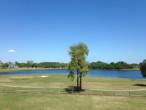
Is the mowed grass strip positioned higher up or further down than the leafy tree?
further down

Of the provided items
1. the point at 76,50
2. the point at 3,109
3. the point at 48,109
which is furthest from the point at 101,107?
the point at 76,50

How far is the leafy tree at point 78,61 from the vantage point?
3241 cm

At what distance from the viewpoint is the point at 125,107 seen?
65.0 ft

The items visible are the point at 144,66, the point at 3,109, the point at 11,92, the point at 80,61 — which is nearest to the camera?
the point at 3,109

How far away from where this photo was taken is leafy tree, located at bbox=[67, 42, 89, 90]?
1276 inches

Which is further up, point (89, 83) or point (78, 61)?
point (78, 61)

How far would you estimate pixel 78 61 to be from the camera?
108 feet

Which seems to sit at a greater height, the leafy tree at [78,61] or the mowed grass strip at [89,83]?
the leafy tree at [78,61]

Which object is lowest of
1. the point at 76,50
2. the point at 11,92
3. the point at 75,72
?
the point at 11,92

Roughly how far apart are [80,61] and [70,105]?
1428 centimetres

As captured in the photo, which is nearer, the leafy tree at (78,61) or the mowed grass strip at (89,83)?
the leafy tree at (78,61)

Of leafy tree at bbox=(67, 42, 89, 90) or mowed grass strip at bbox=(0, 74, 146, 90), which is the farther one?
mowed grass strip at bbox=(0, 74, 146, 90)

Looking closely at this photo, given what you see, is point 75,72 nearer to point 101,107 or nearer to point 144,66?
point 101,107

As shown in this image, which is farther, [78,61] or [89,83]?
[89,83]
